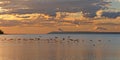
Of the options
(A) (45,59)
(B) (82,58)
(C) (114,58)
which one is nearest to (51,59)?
(A) (45,59)

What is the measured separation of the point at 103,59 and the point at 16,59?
10.0m

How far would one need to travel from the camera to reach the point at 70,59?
42125mm

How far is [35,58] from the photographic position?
4388cm

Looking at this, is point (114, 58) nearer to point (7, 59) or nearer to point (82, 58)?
point (82, 58)

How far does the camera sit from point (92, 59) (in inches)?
1709

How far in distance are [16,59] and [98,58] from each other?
951 centimetres

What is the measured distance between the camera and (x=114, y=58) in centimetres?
4481

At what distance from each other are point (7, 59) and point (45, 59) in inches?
197

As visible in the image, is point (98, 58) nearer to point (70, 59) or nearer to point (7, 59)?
point (70, 59)

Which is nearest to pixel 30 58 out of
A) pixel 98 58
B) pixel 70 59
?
pixel 70 59

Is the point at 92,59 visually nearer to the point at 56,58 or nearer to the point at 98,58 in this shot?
Result: the point at 98,58

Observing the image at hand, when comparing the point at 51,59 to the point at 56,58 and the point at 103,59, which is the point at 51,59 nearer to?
the point at 56,58

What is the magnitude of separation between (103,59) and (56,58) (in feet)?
17.9

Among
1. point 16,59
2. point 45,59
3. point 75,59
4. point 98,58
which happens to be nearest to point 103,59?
point 98,58
